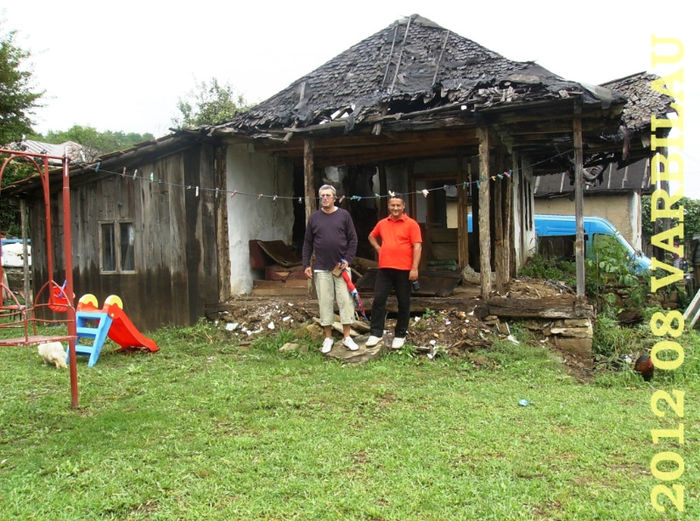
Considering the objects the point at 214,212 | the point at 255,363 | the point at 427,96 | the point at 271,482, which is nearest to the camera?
the point at 271,482

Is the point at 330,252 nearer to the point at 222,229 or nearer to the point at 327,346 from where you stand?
the point at 327,346

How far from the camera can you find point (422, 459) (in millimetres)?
3744

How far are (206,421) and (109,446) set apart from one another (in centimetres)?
79

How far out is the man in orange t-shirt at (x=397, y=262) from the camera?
263 inches

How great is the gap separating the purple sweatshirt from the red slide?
8.58 ft

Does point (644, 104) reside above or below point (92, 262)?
above

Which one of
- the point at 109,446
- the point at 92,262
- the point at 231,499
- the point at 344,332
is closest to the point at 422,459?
the point at 231,499

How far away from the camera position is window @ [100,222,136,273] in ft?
32.3

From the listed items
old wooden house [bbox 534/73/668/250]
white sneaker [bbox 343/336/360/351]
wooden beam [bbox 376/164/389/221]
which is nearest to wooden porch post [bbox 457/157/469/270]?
wooden beam [bbox 376/164/389/221]

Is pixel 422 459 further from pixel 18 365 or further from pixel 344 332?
pixel 18 365

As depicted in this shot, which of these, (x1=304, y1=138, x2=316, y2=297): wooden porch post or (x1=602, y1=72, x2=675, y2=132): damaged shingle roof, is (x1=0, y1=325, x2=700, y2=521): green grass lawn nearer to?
(x1=304, y1=138, x2=316, y2=297): wooden porch post

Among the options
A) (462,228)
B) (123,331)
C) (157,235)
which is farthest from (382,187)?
(123,331)

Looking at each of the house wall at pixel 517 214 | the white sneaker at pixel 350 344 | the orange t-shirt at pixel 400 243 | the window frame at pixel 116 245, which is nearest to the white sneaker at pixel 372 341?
the white sneaker at pixel 350 344

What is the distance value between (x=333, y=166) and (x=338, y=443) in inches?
299
